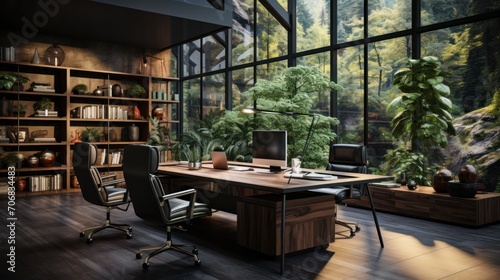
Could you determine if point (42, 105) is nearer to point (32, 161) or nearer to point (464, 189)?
point (32, 161)

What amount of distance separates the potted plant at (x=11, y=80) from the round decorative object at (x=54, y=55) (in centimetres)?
64

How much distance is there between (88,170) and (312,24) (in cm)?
517

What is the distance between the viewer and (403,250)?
420 cm

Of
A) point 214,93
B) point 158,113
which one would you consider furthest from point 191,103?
point 158,113

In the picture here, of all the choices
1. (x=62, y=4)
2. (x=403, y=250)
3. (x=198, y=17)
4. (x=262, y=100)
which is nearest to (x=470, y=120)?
(x=403, y=250)

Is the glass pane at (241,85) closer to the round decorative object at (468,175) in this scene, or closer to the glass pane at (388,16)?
the glass pane at (388,16)

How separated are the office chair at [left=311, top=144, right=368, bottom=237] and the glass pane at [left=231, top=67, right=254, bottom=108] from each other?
3994 mm

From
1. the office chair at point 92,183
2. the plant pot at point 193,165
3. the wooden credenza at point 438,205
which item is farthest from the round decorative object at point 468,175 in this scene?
the office chair at point 92,183

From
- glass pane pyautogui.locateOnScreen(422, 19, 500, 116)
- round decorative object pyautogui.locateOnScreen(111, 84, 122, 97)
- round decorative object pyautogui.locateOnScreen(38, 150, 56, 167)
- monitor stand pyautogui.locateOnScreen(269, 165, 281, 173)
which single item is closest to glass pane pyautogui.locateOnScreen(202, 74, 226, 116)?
round decorative object pyautogui.locateOnScreen(111, 84, 122, 97)

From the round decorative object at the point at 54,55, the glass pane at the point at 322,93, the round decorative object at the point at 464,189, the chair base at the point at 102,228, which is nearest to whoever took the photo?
the chair base at the point at 102,228

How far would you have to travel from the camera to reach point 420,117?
5.97 meters

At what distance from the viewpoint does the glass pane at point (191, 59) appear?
10.6 m

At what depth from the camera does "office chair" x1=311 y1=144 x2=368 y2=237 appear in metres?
4.84

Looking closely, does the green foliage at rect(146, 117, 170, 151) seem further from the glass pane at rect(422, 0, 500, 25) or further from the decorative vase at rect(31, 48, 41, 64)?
the glass pane at rect(422, 0, 500, 25)
